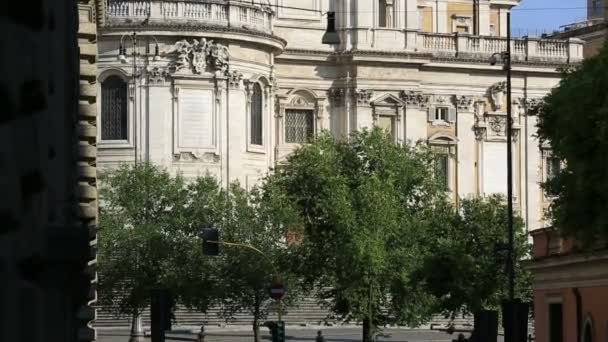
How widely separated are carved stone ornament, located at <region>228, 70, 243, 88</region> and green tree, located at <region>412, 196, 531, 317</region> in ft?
52.2

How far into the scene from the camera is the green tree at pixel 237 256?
74.4m

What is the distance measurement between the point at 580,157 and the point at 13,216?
26378 millimetres

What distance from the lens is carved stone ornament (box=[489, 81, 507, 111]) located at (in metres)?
102

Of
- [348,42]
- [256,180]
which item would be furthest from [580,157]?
[348,42]

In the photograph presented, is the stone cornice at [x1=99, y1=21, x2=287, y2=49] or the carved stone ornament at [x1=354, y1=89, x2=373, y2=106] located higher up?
the stone cornice at [x1=99, y1=21, x2=287, y2=49]

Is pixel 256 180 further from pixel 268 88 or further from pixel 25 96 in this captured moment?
pixel 25 96

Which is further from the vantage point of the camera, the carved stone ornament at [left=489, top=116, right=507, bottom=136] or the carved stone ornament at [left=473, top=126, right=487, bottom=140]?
the carved stone ornament at [left=489, top=116, right=507, bottom=136]

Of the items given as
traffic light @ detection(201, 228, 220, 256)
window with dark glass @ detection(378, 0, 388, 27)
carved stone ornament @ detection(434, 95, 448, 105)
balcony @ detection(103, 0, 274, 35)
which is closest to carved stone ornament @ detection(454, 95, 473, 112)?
carved stone ornament @ detection(434, 95, 448, 105)

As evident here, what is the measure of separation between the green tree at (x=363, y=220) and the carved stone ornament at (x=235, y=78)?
11438 mm

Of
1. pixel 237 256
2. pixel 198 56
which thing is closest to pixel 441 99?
pixel 198 56

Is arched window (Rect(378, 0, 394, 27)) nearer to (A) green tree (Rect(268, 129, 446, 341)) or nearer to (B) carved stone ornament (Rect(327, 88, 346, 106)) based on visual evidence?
(B) carved stone ornament (Rect(327, 88, 346, 106))

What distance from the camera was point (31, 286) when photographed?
10.1m

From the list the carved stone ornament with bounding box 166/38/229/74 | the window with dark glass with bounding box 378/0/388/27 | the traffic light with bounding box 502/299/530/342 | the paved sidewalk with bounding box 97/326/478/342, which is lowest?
the paved sidewalk with bounding box 97/326/478/342

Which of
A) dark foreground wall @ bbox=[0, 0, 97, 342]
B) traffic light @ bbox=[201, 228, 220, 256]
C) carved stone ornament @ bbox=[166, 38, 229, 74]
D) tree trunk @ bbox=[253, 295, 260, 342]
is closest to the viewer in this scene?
dark foreground wall @ bbox=[0, 0, 97, 342]
